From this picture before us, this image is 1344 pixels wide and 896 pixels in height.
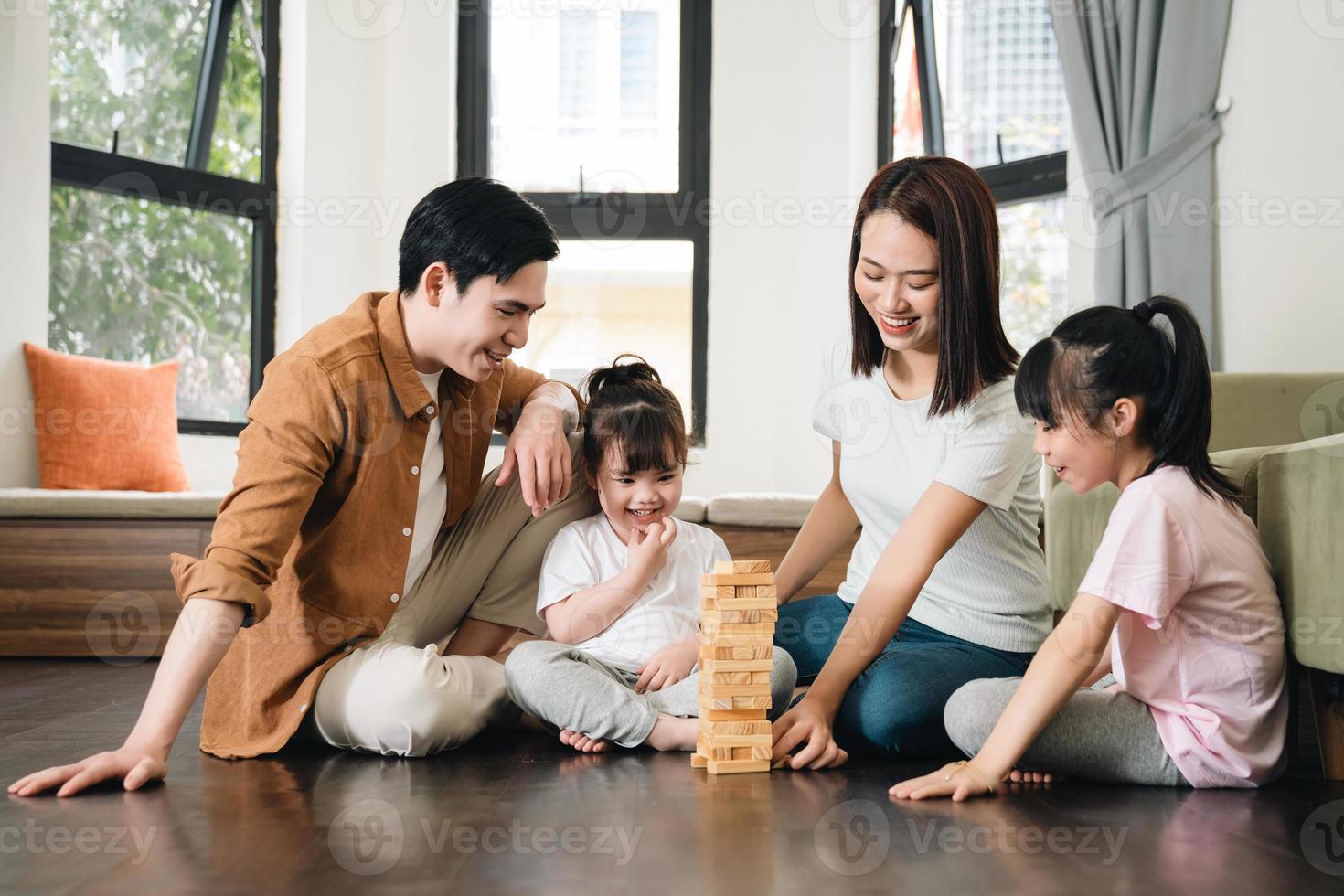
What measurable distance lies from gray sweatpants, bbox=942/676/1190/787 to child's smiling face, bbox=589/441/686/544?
625 mm

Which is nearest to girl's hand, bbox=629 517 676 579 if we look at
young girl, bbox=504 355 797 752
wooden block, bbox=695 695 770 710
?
young girl, bbox=504 355 797 752

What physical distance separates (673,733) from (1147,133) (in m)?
2.66

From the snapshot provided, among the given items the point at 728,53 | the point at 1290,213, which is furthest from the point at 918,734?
the point at 728,53

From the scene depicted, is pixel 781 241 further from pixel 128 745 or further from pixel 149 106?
pixel 128 745

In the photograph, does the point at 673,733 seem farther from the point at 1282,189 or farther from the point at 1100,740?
the point at 1282,189

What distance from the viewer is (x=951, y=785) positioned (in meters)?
1.41

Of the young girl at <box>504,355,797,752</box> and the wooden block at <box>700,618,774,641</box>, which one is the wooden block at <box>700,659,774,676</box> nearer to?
the wooden block at <box>700,618,774,641</box>

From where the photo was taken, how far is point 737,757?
1.55 m

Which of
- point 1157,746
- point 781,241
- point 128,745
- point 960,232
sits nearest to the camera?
point 128,745

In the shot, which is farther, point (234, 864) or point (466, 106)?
point (466, 106)

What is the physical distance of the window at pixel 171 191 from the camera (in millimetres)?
4082

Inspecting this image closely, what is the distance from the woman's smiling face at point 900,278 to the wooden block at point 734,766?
64 cm

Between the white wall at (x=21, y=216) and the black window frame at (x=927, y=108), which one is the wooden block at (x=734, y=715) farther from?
the black window frame at (x=927, y=108)

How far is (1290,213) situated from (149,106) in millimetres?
3867
